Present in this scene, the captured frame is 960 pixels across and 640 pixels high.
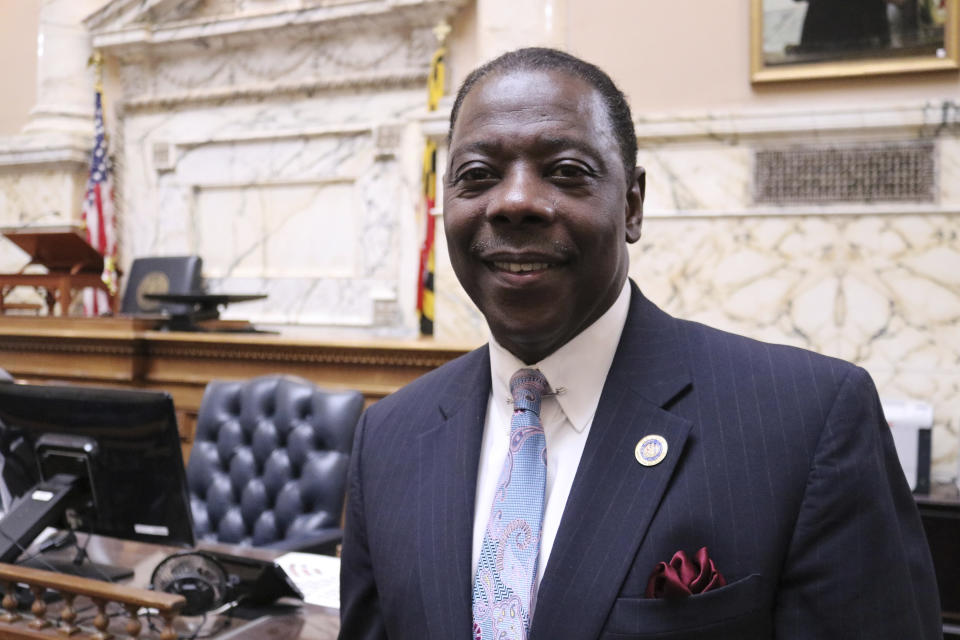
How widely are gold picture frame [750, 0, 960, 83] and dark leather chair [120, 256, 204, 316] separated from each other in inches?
173

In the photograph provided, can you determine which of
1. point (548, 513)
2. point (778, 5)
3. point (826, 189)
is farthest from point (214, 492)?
point (778, 5)

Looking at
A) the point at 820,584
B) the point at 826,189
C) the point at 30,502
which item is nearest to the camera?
the point at 820,584

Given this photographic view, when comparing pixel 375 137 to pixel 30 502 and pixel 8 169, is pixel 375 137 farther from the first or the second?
pixel 30 502

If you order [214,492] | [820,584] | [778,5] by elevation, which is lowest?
[214,492]

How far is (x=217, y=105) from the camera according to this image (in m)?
7.27

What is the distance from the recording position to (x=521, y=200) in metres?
0.99

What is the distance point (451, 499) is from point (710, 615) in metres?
0.38

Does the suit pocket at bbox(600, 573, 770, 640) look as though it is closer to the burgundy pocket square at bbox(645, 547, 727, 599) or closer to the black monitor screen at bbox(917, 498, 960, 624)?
the burgundy pocket square at bbox(645, 547, 727, 599)

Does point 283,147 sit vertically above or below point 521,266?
above

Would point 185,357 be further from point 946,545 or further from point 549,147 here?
point 549,147

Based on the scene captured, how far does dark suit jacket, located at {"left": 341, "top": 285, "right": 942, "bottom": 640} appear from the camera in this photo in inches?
36.0

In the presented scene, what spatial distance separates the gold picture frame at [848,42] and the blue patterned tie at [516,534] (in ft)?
12.6

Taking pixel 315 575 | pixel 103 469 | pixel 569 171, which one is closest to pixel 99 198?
pixel 103 469

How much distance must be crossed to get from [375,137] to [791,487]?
6.03 m
